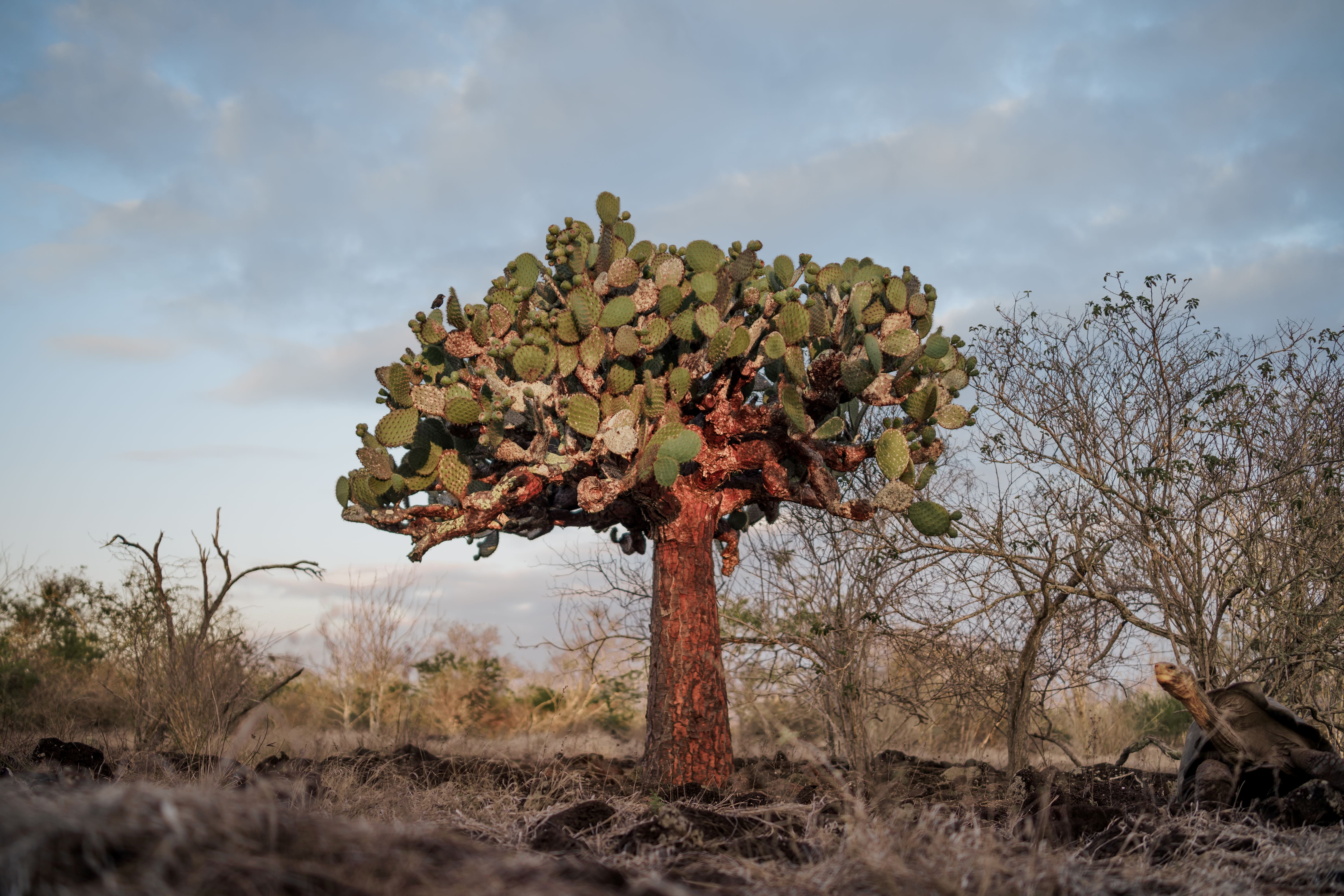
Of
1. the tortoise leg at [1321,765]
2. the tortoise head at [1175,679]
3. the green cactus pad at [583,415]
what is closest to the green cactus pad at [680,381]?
the green cactus pad at [583,415]

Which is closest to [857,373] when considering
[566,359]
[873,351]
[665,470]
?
[873,351]

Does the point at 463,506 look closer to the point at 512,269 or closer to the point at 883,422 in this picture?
the point at 512,269

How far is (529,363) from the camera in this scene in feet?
16.8

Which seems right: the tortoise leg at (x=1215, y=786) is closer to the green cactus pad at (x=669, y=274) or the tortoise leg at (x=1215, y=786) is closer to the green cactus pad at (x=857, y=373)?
the green cactus pad at (x=857, y=373)

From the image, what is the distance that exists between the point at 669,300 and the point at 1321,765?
4091mm

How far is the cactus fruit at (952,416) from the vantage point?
236 inches

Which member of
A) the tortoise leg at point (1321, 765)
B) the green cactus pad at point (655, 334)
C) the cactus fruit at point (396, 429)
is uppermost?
the green cactus pad at point (655, 334)

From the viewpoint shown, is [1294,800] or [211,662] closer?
[1294,800]

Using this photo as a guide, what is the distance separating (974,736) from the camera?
9.41 meters

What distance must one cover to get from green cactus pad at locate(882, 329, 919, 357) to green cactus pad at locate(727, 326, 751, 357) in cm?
89

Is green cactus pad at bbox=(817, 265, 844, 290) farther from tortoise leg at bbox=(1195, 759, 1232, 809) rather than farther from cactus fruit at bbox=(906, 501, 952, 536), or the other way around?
tortoise leg at bbox=(1195, 759, 1232, 809)

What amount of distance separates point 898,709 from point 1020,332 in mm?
3413

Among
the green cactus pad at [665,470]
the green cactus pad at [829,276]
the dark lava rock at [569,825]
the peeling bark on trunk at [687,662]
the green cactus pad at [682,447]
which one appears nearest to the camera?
the dark lava rock at [569,825]

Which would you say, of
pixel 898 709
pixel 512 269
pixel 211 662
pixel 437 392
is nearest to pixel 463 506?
pixel 437 392
